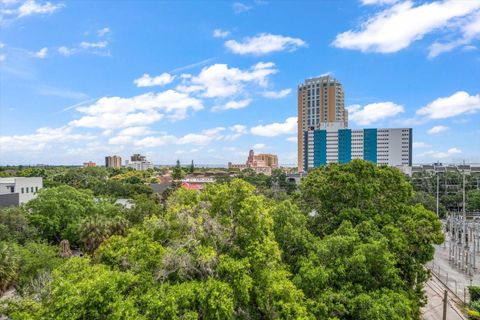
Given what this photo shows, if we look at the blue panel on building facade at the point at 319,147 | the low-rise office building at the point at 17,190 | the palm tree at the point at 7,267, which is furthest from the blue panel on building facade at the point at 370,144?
the palm tree at the point at 7,267

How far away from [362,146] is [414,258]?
3368 inches

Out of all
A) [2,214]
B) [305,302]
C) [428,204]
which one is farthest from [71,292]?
[428,204]

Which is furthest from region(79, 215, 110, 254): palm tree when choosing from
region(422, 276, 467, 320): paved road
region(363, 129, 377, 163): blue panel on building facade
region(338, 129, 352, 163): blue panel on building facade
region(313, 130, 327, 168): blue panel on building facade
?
region(363, 129, 377, 163): blue panel on building facade

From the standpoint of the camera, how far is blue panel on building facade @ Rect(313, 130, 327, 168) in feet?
315

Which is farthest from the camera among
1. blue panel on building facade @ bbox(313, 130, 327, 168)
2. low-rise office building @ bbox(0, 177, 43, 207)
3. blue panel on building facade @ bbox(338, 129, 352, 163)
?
blue panel on building facade @ bbox(313, 130, 327, 168)

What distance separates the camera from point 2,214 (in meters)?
24.5

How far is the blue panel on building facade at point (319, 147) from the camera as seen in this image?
9594 cm

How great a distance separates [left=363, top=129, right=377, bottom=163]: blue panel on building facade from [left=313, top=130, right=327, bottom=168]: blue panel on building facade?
1144 cm

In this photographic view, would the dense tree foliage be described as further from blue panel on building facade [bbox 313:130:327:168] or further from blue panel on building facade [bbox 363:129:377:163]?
blue panel on building facade [bbox 363:129:377:163]

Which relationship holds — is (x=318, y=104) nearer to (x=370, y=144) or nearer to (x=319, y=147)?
(x=319, y=147)

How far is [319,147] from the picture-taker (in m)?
96.7

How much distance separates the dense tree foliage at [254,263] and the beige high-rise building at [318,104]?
91.0m

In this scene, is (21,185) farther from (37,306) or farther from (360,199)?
(360,199)

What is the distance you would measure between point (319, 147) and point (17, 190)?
77.4 m
